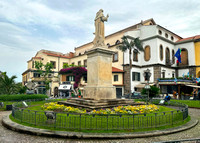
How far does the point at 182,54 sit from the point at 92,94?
34.1m

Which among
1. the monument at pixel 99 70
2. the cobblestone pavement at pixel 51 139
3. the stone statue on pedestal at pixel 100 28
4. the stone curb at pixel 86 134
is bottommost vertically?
the cobblestone pavement at pixel 51 139

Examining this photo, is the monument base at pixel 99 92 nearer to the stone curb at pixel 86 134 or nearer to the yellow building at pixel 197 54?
the stone curb at pixel 86 134

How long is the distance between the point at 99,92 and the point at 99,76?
130cm

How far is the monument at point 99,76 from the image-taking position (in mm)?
12125

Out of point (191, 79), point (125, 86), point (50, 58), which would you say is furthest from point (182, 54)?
point (50, 58)

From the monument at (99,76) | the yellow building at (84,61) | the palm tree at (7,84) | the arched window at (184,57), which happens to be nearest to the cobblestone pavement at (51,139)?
the monument at (99,76)

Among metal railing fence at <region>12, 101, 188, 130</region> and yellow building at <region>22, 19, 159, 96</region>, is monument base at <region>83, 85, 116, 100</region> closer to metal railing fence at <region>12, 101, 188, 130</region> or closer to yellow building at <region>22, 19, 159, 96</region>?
metal railing fence at <region>12, 101, 188, 130</region>

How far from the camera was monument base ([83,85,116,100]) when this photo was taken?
12125mm

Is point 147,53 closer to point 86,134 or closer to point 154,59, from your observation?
point 154,59

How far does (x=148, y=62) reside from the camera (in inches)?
1395

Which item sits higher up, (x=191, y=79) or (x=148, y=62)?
(x=148, y=62)

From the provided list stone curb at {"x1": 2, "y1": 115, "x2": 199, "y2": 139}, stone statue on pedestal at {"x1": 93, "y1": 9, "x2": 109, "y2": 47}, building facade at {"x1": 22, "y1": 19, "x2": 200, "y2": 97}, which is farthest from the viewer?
building facade at {"x1": 22, "y1": 19, "x2": 200, "y2": 97}

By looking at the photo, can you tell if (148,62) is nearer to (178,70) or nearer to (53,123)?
(178,70)

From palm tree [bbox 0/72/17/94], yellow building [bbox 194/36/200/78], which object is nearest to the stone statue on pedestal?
palm tree [bbox 0/72/17/94]
